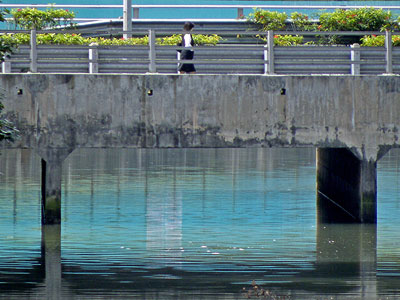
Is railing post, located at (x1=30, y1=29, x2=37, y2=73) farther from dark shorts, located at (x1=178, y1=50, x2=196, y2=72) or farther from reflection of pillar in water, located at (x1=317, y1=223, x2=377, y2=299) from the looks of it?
reflection of pillar in water, located at (x1=317, y1=223, x2=377, y2=299)

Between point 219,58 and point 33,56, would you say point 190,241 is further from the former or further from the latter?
point 33,56

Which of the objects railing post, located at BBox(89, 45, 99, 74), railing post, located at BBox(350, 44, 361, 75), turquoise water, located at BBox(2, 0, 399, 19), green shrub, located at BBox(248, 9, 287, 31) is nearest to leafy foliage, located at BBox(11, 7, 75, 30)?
turquoise water, located at BBox(2, 0, 399, 19)

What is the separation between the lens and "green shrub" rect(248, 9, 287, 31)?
148 ft

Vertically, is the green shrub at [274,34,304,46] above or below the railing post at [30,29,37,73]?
above

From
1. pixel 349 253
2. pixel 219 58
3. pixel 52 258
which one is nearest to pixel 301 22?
pixel 219 58

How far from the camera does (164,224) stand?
28188mm

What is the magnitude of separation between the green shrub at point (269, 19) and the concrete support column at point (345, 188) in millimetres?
11296

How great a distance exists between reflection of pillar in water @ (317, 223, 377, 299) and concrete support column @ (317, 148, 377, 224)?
1.86 feet

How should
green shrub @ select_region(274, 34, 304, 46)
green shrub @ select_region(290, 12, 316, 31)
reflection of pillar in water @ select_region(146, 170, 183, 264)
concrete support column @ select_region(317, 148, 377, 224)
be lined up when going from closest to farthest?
reflection of pillar in water @ select_region(146, 170, 183, 264)
concrete support column @ select_region(317, 148, 377, 224)
green shrub @ select_region(274, 34, 304, 46)
green shrub @ select_region(290, 12, 316, 31)

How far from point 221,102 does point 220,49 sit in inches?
56.7

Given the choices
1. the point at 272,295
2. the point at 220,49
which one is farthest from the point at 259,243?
the point at 272,295

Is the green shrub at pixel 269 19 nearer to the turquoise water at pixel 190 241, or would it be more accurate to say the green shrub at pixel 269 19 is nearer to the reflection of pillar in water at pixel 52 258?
the turquoise water at pixel 190 241

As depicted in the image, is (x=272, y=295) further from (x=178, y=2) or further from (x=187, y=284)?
(x=178, y=2)

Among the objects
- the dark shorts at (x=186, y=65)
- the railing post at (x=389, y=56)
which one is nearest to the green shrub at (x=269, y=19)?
the railing post at (x=389, y=56)
